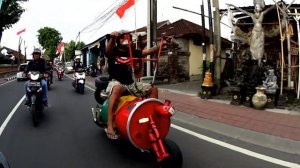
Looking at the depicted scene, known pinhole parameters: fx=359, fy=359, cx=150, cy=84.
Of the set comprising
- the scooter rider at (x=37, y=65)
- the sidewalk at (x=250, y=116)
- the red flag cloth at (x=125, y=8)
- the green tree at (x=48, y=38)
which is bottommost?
the sidewalk at (x=250, y=116)

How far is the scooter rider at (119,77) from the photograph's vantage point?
A: 5.47 meters

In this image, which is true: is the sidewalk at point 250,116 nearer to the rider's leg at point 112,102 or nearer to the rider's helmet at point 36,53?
the rider's leg at point 112,102

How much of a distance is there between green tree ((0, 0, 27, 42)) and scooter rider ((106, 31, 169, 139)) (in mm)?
27602

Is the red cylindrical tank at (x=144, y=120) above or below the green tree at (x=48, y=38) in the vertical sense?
below

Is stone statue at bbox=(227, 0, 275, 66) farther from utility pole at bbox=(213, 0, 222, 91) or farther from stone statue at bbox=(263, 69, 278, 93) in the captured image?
utility pole at bbox=(213, 0, 222, 91)

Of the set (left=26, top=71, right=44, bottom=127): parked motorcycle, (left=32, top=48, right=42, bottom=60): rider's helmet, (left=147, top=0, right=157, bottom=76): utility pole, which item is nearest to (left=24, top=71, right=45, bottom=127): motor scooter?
(left=26, top=71, right=44, bottom=127): parked motorcycle

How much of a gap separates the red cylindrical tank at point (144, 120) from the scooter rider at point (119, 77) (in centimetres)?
60

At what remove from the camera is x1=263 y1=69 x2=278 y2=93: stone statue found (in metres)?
10.6

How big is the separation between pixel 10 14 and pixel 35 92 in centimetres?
2521

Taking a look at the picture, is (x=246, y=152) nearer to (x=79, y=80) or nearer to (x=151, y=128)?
(x=151, y=128)

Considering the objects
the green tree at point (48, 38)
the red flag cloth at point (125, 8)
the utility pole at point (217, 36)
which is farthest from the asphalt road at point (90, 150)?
the green tree at point (48, 38)

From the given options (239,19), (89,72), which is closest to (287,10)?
(239,19)

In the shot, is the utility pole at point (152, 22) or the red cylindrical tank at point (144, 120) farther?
the utility pole at point (152, 22)

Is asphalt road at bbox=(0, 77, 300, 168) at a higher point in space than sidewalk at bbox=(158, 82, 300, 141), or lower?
lower
